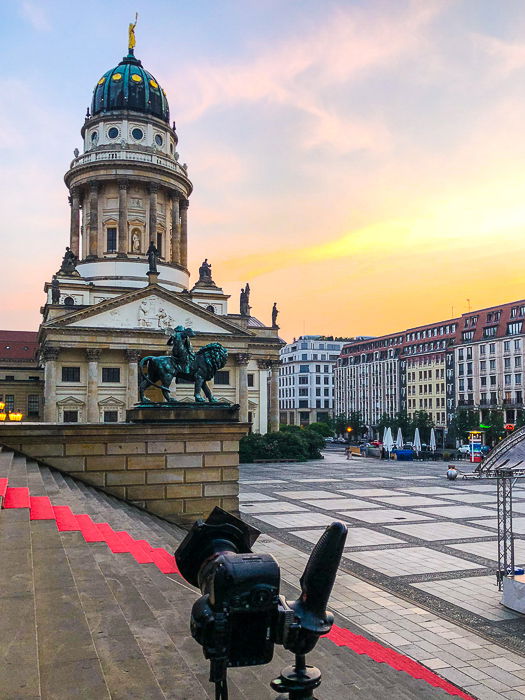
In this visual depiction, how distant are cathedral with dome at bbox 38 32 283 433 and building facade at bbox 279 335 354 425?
71635 millimetres

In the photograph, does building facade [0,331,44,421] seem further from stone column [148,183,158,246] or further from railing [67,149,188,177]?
railing [67,149,188,177]

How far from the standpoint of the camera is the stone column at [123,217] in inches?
2825

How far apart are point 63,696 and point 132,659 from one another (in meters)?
1.18

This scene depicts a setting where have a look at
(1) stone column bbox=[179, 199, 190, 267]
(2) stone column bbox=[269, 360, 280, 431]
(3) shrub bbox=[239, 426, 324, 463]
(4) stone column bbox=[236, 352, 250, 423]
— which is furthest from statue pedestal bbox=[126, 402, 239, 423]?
(1) stone column bbox=[179, 199, 190, 267]

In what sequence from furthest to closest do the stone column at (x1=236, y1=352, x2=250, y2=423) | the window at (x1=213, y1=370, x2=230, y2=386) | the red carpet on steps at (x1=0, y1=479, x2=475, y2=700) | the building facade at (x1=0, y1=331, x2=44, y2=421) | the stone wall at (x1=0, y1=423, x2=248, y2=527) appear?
1. the building facade at (x1=0, y1=331, x2=44, y2=421)
2. the window at (x1=213, y1=370, x2=230, y2=386)
3. the stone column at (x1=236, y1=352, x2=250, y2=423)
4. the stone wall at (x1=0, y1=423, x2=248, y2=527)
5. the red carpet on steps at (x1=0, y1=479, x2=475, y2=700)

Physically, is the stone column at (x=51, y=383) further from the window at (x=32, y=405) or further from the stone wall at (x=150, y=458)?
the stone wall at (x=150, y=458)

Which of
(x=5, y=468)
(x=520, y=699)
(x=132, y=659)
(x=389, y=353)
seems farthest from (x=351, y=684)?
(x=389, y=353)

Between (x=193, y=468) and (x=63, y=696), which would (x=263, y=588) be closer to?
(x=63, y=696)

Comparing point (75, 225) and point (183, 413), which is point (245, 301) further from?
point (183, 413)

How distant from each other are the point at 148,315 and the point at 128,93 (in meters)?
32.5

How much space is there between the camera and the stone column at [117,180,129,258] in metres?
71.8

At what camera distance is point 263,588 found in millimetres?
2445

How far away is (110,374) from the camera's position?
6047 cm

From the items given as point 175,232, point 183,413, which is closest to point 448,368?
point 175,232
